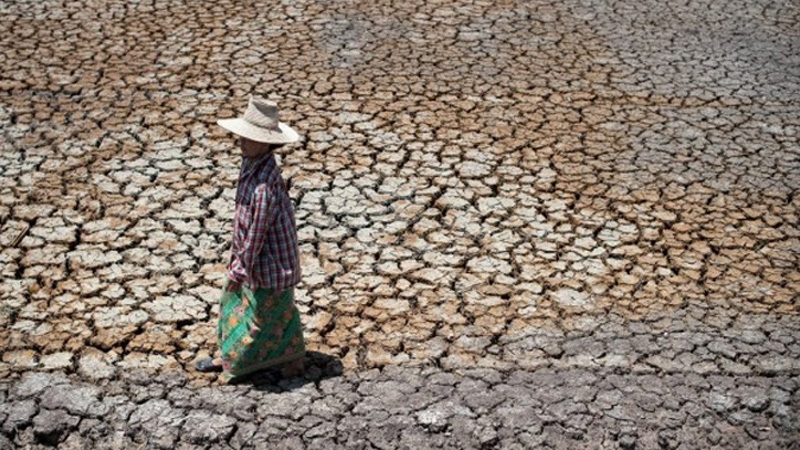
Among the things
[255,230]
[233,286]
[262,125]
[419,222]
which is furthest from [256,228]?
[419,222]

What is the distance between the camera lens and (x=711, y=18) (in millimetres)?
9930

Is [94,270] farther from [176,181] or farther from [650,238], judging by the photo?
[650,238]

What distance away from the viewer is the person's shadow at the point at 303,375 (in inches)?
195

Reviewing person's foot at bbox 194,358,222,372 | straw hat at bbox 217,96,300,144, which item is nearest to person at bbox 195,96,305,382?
straw hat at bbox 217,96,300,144

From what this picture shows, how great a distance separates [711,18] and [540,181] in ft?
13.1

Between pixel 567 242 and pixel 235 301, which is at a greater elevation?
pixel 235 301

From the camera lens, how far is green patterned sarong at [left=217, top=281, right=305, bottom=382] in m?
4.79

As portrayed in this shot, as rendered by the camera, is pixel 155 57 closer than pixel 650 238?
No

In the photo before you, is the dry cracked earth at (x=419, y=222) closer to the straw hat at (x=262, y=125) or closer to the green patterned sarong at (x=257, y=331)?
the green patterned sarong at (x=257, y=331)

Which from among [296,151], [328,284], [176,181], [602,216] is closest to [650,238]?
[602,216]

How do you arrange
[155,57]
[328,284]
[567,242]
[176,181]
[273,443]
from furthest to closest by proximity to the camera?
[155,57]
[176,181]
[567,242]
[328,284]
[273,443]

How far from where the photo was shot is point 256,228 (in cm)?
462

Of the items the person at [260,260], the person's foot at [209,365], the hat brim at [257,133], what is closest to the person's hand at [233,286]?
the person at [260,260]

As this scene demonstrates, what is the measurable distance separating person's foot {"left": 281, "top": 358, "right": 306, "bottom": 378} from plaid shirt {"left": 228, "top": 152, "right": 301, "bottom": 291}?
47 cm
